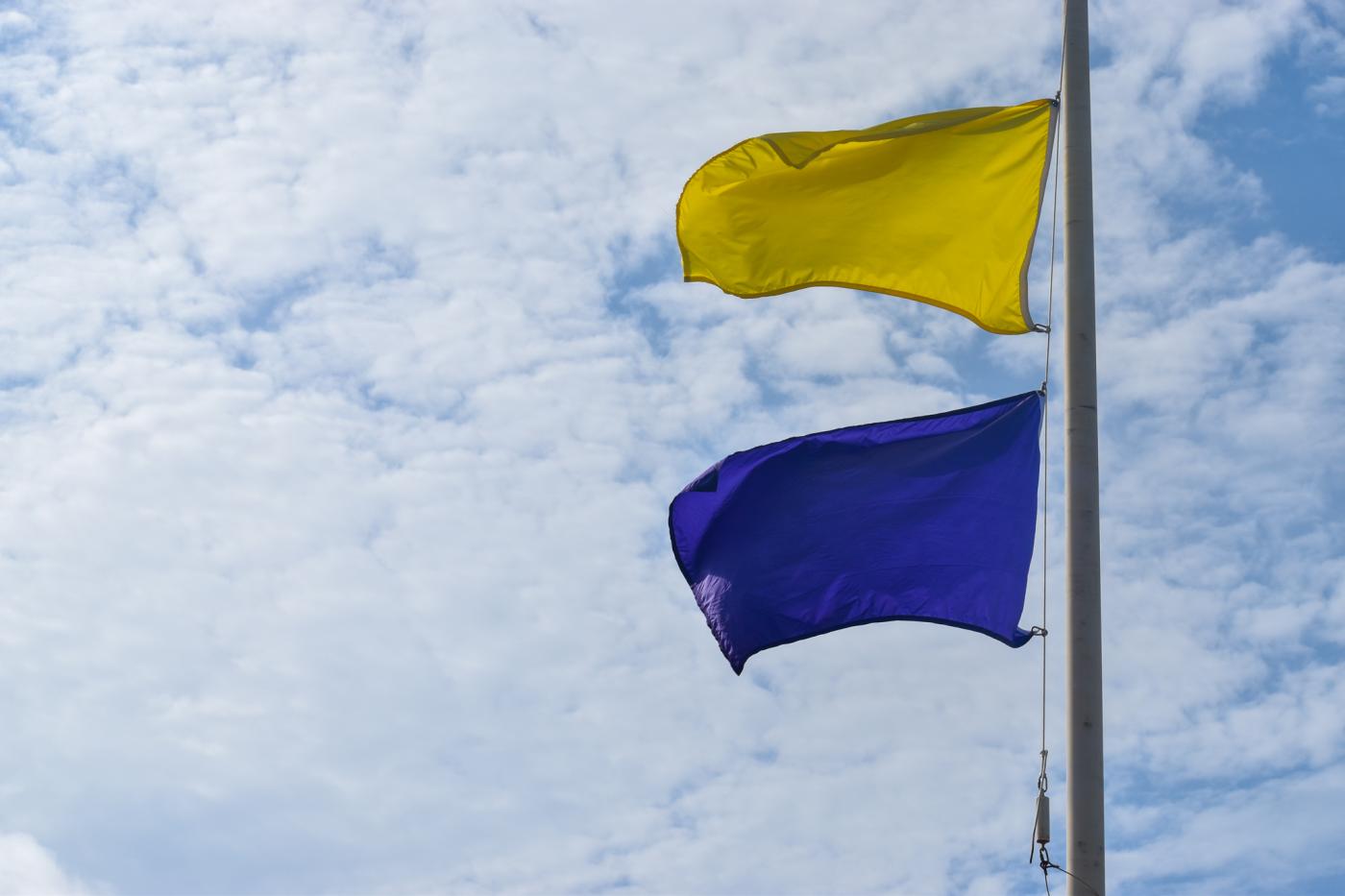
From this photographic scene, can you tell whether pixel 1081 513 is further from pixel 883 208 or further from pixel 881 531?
pixel 883 208

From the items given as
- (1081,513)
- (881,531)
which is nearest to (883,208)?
(881,531)

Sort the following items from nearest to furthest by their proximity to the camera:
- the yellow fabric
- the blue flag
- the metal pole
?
the metal pole
the blue flag
the yellow fabric

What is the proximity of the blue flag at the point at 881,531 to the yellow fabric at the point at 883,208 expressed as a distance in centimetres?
142

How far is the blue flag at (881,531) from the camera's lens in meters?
17.5

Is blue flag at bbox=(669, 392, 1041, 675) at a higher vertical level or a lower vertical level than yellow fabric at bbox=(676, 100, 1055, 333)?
lower

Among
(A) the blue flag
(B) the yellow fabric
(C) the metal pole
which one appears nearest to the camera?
(C) the metal pole

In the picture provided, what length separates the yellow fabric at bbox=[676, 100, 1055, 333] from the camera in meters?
18.2

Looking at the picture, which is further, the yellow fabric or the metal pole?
the yellow fabric

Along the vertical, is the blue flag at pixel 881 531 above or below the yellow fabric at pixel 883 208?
below

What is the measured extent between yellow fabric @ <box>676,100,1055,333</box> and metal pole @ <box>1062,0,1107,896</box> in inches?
39.1

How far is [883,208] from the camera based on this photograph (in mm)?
18562

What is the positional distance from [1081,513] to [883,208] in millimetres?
4709

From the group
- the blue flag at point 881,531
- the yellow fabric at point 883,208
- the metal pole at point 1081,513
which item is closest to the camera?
the metal pole at point 1081,513

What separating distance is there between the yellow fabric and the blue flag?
1.42 metres
